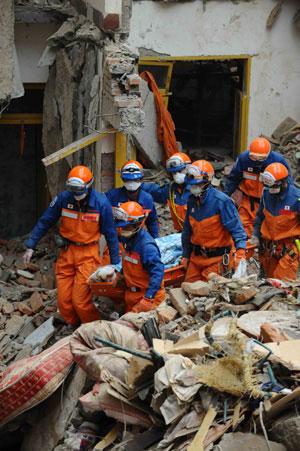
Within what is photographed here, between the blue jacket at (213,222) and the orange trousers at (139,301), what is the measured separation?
81 centimetres

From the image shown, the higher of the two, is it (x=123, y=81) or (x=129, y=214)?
(x=123, y=81)

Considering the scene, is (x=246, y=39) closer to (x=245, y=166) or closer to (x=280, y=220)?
(x=245, y=166)

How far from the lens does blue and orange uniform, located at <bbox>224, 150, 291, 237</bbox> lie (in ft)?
33.2

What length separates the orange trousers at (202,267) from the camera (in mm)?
8891

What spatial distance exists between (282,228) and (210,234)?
0.83 m

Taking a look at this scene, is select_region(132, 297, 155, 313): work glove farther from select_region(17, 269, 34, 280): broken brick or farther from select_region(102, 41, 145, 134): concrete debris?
select_region(17, 269, 34, 280): broken brick

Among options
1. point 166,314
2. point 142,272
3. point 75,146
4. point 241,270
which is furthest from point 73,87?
point 166,314

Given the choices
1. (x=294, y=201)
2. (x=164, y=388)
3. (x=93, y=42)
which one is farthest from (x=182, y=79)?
(x=164, y=388)

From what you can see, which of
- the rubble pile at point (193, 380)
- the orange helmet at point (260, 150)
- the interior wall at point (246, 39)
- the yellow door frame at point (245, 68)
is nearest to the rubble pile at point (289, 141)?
the interior wall at point (246, 39)

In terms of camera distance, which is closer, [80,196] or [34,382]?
[34,382]

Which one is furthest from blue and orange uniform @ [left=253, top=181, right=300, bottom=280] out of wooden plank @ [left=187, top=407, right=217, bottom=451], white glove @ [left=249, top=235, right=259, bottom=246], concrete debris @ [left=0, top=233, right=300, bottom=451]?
wooden plank @ [left=187, top=407, right=217, bottom=451]

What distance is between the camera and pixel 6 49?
1071cm

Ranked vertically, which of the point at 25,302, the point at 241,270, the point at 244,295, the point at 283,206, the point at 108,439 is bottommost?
the point at 25,302

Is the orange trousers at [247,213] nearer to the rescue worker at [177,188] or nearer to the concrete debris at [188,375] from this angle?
the rescue worker at [177,188]
